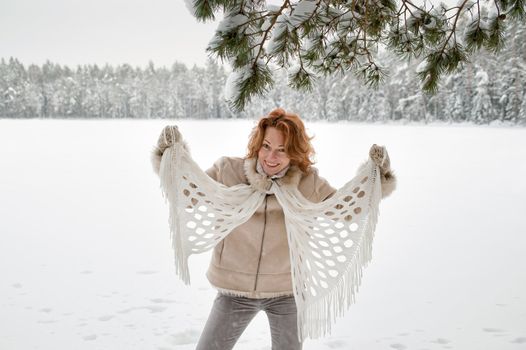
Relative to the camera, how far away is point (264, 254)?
203 centimetres

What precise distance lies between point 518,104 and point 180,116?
171 feet

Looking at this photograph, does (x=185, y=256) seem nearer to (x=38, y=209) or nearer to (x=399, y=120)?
(x=38, y=209)

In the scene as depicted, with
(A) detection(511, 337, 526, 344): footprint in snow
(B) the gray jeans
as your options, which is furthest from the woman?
(A) detection(511, 337, 526, 344): footprint in snow

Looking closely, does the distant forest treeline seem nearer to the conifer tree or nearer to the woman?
the conifer tree

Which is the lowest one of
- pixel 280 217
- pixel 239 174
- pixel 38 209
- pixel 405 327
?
pixel 405 327

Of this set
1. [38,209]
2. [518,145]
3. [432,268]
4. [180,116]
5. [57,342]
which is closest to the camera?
[57,342]

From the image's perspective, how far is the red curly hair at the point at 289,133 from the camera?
203 cm

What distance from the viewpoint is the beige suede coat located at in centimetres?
200

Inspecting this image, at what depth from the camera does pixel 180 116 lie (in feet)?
236

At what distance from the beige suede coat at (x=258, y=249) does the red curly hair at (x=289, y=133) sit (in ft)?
0.27

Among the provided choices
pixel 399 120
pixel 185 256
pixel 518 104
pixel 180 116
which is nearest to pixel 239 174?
pixel 185 256

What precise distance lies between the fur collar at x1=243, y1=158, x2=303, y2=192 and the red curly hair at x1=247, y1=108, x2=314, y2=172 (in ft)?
0.18

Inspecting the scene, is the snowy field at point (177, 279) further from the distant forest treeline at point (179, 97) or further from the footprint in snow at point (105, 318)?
the distant forest treeline at point (179, 97)

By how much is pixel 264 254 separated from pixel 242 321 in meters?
0.34
